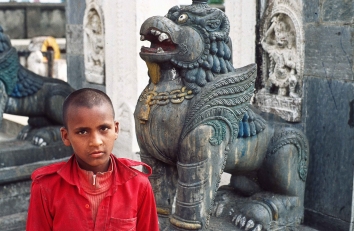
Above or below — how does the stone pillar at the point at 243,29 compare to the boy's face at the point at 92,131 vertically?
above

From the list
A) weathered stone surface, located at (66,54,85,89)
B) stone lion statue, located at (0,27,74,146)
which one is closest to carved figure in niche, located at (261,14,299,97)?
stone lion statue, located at (0,27,74,146)

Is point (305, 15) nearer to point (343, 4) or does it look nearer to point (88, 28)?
point (343, 4)

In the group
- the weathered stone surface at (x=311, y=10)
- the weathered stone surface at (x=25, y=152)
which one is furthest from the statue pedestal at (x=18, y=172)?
the weathered stone surface at (x=311, y=10)

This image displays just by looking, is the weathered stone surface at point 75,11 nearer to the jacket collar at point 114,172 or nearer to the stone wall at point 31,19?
the jacket collar at point 114,172

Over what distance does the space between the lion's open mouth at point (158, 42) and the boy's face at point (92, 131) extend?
3.13 feet

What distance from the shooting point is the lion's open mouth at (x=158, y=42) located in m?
3.03

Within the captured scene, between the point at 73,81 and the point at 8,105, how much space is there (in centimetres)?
130

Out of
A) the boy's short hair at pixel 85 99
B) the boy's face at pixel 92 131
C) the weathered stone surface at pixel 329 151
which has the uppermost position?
the boy's short hair at pixel 85 99

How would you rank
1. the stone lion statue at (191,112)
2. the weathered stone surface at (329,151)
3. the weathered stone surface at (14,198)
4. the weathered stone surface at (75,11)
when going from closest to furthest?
the stone lion statue at (191,112) < the weathered stone surface at (329,151) < the weathered stone surface at (14,198) < the weathered stone surface at (75,11)

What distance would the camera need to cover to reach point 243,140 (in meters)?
3.29

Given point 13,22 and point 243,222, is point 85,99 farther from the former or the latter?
point 13,22

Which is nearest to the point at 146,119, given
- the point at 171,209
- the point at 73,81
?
the point at 171,209

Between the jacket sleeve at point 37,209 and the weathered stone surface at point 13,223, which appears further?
the weathered stone surface at point 13,223

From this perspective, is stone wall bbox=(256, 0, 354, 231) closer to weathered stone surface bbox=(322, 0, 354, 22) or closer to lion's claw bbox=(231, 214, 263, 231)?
weathered stone surface bbox=(322, 0, 354, 22)
